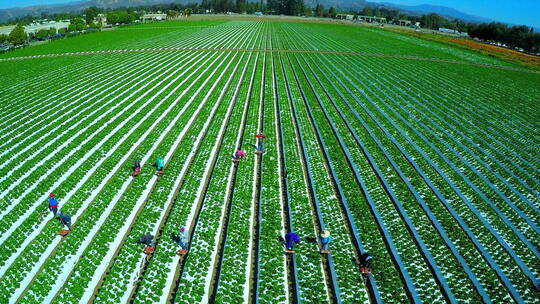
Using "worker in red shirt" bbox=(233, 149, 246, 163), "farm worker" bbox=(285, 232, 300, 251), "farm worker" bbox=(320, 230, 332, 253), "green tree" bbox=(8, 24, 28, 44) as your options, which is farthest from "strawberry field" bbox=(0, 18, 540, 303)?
"green tree" bbox=(8, 24, 28, 44)

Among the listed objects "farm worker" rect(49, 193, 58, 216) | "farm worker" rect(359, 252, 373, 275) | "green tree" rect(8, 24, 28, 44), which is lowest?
"farm worker" rect(359, 252, 373, 275)

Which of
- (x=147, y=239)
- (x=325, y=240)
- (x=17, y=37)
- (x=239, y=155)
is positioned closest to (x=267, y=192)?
(x=239, y=155)

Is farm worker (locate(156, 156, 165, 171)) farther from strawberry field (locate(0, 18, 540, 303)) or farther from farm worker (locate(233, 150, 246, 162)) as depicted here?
farm worker (locate(233, 150, 246, 162))

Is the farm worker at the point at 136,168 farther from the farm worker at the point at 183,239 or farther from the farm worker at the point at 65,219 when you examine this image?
the farm worker at the point at 183,239

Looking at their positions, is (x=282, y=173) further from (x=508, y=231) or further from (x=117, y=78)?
(x=117, y=78)

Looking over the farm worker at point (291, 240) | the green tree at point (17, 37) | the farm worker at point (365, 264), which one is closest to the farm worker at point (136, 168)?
the farm worker at point (291, 240)

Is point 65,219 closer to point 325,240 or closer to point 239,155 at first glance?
point 239,155
